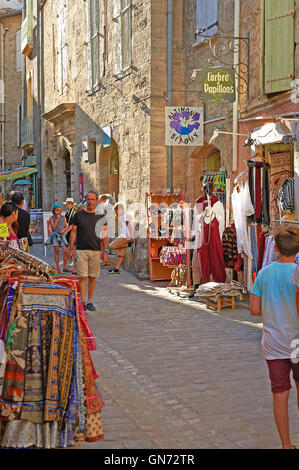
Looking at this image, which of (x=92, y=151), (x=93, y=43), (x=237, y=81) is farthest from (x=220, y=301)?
(x=93, y=43)

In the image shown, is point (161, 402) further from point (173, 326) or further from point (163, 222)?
point (163, 222)

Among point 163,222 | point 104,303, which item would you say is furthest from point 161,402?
point 163,222

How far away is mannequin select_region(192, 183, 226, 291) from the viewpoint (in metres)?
9.72

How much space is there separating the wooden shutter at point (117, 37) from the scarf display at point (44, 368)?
11690 mm

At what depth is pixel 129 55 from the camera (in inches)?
555

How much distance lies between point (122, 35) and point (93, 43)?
8.36ft

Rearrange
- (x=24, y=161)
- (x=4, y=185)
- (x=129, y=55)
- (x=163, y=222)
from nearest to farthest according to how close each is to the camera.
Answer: (x=163, y=222), (x=129, y=55), (x=24, y=161), (x=4, y=185)

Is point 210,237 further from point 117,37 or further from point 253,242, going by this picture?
point 117,37

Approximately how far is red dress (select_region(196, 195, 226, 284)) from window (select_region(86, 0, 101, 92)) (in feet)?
27.0

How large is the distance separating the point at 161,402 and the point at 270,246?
2557 mm

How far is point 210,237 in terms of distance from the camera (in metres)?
9.73

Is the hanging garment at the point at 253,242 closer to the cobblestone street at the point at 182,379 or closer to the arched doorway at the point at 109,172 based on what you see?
the cobblestone street at the point at 182,379

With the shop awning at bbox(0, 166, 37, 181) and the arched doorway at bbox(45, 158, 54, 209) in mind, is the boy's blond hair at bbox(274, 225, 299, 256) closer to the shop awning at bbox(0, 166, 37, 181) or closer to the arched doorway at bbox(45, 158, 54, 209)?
the arched doorway at bbox(45, 158, 54, 209)

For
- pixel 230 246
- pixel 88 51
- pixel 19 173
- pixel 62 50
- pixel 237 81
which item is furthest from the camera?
pixel 19 173
